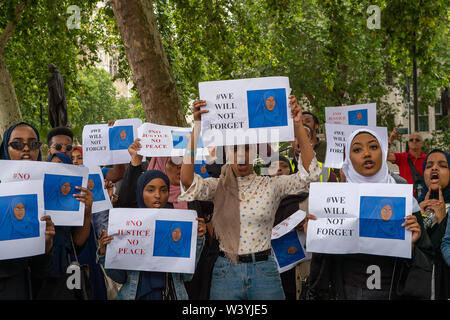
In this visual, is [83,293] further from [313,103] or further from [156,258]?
[313,103]

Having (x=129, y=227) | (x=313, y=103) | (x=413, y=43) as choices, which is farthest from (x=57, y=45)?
(x=313, y=103)

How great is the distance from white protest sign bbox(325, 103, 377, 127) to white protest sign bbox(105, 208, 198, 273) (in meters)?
3.14

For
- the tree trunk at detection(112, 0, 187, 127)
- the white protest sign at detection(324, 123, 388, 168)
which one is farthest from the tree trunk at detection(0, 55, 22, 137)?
the white protest sign at detection(324, 123, 388, 168)

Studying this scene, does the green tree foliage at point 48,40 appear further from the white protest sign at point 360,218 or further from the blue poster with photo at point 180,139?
the white protest sign at point 360,218

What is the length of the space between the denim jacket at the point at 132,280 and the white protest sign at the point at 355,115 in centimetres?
311

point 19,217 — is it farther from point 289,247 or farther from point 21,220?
point 289,247

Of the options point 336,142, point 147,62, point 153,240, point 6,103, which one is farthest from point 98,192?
point 6,103

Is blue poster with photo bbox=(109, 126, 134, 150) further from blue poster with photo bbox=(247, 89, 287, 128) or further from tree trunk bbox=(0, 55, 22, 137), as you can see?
tree trunk bbox=(0, 55, 22, 137)

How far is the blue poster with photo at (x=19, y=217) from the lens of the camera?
296 cm

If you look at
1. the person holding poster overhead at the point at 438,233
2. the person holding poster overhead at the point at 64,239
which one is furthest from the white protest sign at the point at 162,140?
the person holding poster overhead at the point at 438,233

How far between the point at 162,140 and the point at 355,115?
2368 millimetres

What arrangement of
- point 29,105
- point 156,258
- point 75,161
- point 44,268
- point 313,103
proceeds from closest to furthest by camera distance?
point 44,268 → point 156,258 → point 75,161 → point 29,105 → point 313,103
